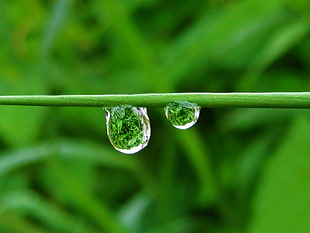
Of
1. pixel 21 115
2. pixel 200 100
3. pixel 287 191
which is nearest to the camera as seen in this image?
pixel 200 100

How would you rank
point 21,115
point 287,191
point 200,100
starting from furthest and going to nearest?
point 21,115 → point 287,191 → point 200,100

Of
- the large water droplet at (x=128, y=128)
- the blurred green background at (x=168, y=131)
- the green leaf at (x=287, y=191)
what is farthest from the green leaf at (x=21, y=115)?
the large water droplet at (x=128, y=128)

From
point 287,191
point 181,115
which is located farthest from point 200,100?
point 287,191

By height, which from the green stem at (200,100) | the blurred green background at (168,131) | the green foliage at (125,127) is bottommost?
the green stem at (200,100)

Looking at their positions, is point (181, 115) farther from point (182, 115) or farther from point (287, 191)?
point (287, 191)

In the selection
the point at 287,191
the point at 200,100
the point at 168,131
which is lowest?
the point at 200,100

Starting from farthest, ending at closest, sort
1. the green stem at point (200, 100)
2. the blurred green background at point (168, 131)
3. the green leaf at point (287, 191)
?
the blurred green background at point (168, 131), the green leaf at point (287, 191), the green stem at point (200, 100)

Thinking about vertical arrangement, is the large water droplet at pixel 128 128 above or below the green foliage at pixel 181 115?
above

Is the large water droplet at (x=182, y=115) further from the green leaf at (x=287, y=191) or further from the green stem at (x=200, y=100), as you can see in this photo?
the green leaf at (x=287, y=191)
